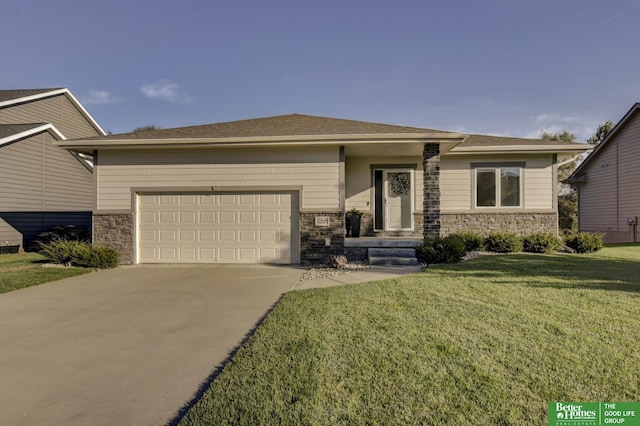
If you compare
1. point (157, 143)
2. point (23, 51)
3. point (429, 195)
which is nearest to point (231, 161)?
point (157, 143)

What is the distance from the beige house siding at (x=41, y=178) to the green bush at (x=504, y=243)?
46.6 ft

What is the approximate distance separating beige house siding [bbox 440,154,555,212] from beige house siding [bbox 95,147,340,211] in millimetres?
4443

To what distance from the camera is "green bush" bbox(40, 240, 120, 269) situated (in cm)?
808

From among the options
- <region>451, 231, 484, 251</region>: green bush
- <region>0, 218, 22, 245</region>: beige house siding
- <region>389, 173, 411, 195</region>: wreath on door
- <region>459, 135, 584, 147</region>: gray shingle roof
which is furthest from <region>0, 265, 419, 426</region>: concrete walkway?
<region>0, 218, 22, 245</region>: beige house siding

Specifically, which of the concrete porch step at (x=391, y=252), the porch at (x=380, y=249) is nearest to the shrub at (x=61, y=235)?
the porch at (x=380, y=249)

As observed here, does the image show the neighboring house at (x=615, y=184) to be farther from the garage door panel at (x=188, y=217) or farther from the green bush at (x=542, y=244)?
the garage door panel at (x=188, y=217)

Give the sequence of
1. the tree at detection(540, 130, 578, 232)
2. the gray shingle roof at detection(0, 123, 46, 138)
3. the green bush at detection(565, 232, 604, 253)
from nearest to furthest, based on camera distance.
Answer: the green bush at detection(565, 232, 604, 253)
the gray shingle roof at detection(0, 123, 46, 138)
the tree at detection(540, 130, 578, 232)

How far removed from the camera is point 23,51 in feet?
42.4

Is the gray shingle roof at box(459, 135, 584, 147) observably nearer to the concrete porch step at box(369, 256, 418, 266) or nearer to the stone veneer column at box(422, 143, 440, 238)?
the stone veneer column at box(422, 143, 440, 238)

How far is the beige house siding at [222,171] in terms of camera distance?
859 centimetres

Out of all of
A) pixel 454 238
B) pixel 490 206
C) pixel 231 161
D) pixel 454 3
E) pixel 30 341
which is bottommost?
pixel 30 341

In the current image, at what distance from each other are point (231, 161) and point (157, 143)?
6.17 feet

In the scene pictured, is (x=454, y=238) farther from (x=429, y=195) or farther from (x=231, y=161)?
(x=231, y=161)

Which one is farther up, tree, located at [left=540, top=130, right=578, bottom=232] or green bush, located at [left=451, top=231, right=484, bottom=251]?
tree, located at [left=540, top=130, right=578, bottom=232]
